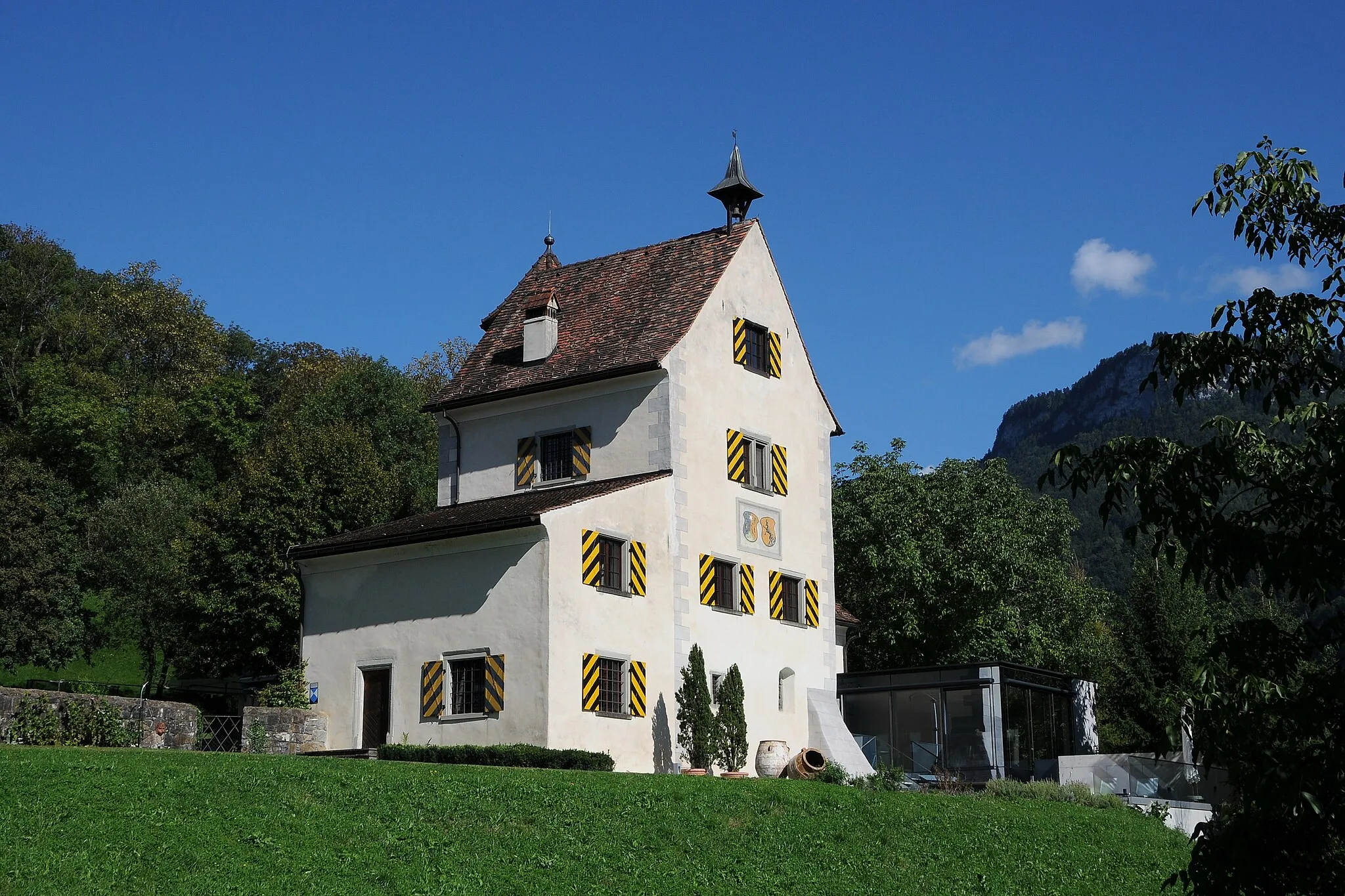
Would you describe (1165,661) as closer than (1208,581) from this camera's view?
No

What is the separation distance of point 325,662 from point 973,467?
94.6 ft

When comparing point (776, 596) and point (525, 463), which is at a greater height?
point (525, 463)

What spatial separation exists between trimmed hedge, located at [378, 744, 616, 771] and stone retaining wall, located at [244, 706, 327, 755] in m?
3.08

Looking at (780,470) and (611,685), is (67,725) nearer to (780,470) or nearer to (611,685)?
(611,685)

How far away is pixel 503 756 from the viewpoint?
2825 cm

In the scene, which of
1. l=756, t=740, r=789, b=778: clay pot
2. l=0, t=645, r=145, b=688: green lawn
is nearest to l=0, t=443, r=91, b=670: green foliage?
l=0, t=645, r=145, b=688: green lawn

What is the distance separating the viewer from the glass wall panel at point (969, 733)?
3800 centimetres

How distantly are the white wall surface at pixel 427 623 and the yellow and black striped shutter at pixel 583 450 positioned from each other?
5670 millimetres

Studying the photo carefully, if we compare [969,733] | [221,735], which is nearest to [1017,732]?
[969,733]

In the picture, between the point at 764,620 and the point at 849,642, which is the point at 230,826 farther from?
the point at 849,642

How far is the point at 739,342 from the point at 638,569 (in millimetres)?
8195

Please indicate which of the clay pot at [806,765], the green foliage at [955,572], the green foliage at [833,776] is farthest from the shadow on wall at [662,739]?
the green foliage at [955,572]

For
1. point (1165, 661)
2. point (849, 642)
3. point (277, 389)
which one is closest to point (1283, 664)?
point (1165, 661)

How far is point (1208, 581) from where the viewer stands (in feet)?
32.0
